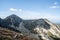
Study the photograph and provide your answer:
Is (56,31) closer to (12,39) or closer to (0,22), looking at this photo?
(0,22)

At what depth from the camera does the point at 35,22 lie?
184000 millimetres

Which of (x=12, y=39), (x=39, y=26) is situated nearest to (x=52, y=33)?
(x=39, y=26)

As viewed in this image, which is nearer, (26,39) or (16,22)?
(26,39)

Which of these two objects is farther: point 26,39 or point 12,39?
point 26,39

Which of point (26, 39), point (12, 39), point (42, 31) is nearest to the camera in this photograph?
point (12, 39)

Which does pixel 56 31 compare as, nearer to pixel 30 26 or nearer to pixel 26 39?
pixel 30 26

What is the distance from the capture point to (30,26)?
173 metres

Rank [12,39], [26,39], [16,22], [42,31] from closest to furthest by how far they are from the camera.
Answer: [12,39]
[26,39]
[42,31]
[16,22]

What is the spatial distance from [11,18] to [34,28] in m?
32.9

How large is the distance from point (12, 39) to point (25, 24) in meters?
79.0

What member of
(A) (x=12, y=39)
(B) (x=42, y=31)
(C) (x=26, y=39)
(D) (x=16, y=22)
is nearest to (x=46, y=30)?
(B) (x=42, y=31)

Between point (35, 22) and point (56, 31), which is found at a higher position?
point (35, 22)

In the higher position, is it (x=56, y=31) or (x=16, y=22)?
(x=16, y=22)

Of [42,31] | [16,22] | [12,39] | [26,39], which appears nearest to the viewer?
[12,39]
